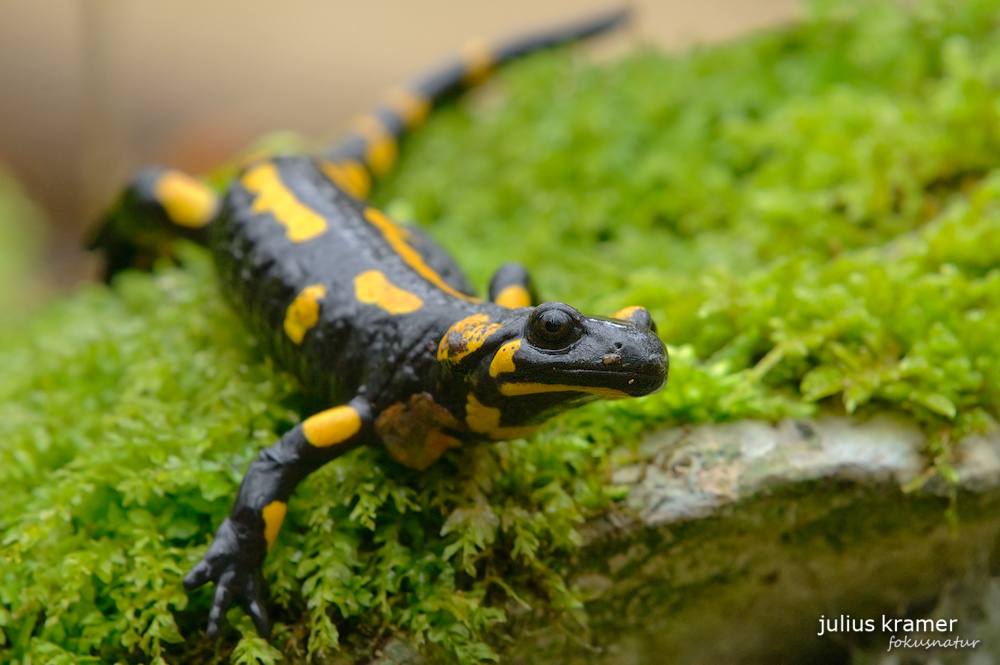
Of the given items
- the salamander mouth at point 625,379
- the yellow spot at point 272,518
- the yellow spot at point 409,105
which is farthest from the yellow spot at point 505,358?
the yellow spot at point 409,105

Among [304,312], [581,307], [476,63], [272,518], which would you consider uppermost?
[476,63]

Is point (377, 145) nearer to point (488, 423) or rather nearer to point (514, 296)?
point (514, 296)

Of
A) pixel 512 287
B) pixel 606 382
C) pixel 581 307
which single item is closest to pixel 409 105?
pixel 581 307

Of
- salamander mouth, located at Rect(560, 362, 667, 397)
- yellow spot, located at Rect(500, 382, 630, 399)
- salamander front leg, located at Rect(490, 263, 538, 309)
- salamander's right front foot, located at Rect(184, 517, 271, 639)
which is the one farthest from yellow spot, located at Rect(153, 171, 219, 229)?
salamander mouth, located at Rect(560, 362, 667, 397)

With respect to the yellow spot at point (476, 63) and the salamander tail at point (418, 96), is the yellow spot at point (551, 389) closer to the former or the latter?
the salamander tail at point (418, 96)

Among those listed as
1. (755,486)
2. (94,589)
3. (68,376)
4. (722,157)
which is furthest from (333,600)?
(722,157)

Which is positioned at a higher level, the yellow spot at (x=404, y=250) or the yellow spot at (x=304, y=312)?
the yellow spot at (x=404, y=250)
